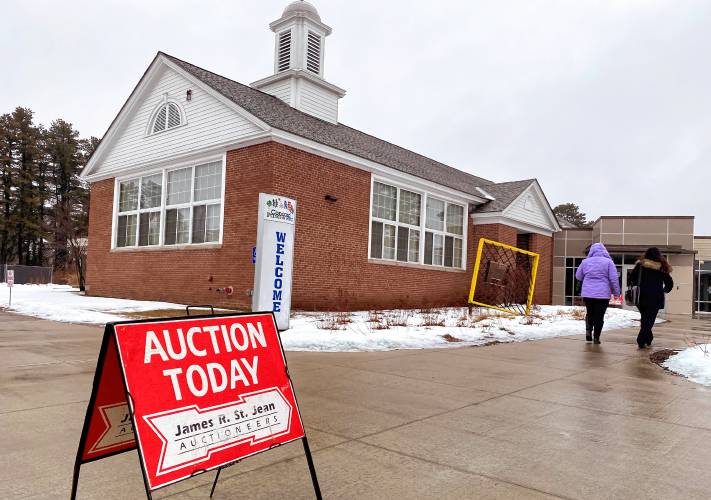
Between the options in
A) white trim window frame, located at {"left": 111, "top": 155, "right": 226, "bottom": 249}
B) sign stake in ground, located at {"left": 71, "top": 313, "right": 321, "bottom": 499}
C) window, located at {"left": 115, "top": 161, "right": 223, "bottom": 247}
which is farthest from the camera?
window, located at {"left": 115, "top": 161, "right": 223, "bottom": 247}

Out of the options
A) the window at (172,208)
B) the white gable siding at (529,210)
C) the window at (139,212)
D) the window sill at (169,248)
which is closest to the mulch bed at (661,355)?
the window sill at (169,248)

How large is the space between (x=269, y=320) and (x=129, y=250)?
16247mm

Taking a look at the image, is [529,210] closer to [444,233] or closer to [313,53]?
[444,233]

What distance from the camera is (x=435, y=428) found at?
4410mm

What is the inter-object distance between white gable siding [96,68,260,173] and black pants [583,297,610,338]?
8944mm

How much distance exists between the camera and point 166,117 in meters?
17.2

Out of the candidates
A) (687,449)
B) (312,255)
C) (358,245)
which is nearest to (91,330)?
(312,255)

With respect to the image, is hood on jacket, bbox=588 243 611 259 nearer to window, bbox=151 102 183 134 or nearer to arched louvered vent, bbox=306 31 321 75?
window, bbox=151 102 183 134

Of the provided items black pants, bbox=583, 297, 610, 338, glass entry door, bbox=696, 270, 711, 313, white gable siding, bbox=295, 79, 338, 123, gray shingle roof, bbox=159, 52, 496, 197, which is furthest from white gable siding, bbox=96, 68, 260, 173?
glass entry door, bbox=696, 270, 711, 313

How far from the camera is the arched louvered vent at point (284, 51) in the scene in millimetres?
19875

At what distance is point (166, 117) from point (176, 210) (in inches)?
123

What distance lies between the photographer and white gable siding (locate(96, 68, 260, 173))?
15070 millimetres

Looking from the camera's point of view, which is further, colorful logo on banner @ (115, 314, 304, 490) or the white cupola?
the white cupola

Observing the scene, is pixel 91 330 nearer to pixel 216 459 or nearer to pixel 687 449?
pixel 216 459
